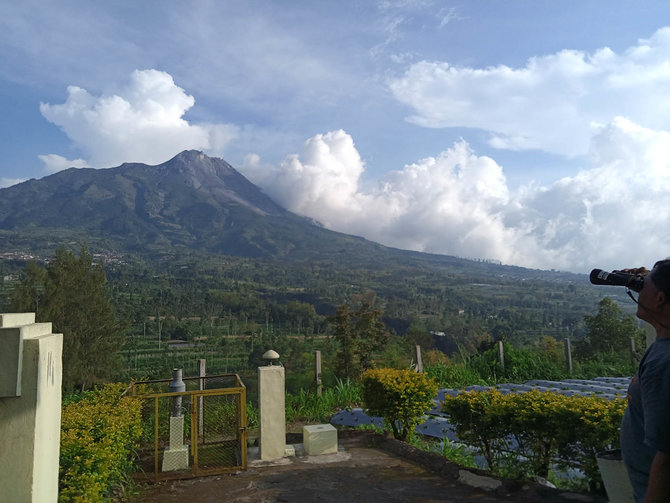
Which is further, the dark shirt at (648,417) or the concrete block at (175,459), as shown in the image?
the concrete block at (175,459)

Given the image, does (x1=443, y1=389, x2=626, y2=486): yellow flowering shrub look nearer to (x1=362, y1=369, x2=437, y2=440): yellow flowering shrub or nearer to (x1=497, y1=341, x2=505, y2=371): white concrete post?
(x1=362, y1=369, x2=437, y2=440): yellow flowering shrub

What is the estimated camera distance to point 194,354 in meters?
34.8

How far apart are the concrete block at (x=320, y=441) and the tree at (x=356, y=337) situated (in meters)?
9.71

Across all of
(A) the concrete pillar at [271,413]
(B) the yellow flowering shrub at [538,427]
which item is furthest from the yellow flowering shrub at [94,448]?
(B) the yellow flowering shrub at [538,427]

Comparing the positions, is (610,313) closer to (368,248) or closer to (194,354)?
(194,354)

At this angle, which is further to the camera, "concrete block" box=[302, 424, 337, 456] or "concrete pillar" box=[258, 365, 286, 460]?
"concrete block" box=[302, 424, 337, 456]

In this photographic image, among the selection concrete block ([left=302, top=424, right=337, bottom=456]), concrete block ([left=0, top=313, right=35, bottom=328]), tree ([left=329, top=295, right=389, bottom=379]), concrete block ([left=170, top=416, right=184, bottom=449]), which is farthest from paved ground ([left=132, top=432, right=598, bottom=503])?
tree ([left=329, top=295, right=389, bottom=379])

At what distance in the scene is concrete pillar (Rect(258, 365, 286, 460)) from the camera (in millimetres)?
6531

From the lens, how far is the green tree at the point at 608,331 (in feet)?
69.6

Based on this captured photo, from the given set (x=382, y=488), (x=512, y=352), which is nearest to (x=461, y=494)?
(x=382, y=488)

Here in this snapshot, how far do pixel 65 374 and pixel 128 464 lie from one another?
34.2 ft

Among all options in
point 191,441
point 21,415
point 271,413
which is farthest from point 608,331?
point 21,415

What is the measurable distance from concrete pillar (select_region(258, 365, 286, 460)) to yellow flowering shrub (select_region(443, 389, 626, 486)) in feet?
7.73

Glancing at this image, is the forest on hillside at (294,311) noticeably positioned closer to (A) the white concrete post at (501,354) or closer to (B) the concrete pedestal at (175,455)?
(A) the white concrete post at (501,354)
